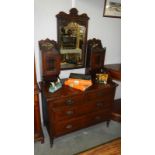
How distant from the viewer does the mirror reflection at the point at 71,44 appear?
90.6 inches

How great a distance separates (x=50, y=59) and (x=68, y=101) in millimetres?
572

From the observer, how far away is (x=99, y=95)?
2273mm

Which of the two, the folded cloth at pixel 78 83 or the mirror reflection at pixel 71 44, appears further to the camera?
the mirror reflection at pixel 71 44

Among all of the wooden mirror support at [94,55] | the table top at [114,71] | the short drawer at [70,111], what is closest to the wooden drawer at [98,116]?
the short drawer at [70,111]

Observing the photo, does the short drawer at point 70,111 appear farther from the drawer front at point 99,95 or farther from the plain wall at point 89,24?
the plain wall at point 89,24

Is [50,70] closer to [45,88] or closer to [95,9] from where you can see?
[45,88]

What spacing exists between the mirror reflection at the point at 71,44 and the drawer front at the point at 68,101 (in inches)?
22.1

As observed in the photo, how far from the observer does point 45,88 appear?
6.91 feet

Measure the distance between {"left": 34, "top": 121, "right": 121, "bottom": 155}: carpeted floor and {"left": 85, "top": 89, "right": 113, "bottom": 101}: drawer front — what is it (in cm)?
54

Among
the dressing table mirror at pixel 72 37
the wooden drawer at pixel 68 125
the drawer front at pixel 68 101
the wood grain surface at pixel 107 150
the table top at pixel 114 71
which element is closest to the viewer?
the wood grain surface at pixel 107 150

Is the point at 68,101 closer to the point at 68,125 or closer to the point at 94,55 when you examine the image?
the point at 68,125

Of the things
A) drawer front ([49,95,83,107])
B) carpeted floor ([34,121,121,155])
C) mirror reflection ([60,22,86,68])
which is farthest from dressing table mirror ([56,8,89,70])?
carpeted floor ([34,121,121,155])

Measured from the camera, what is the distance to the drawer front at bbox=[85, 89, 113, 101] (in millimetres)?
Answer: 2176

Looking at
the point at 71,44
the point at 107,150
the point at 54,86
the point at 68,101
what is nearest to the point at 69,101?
the point at 68,101
